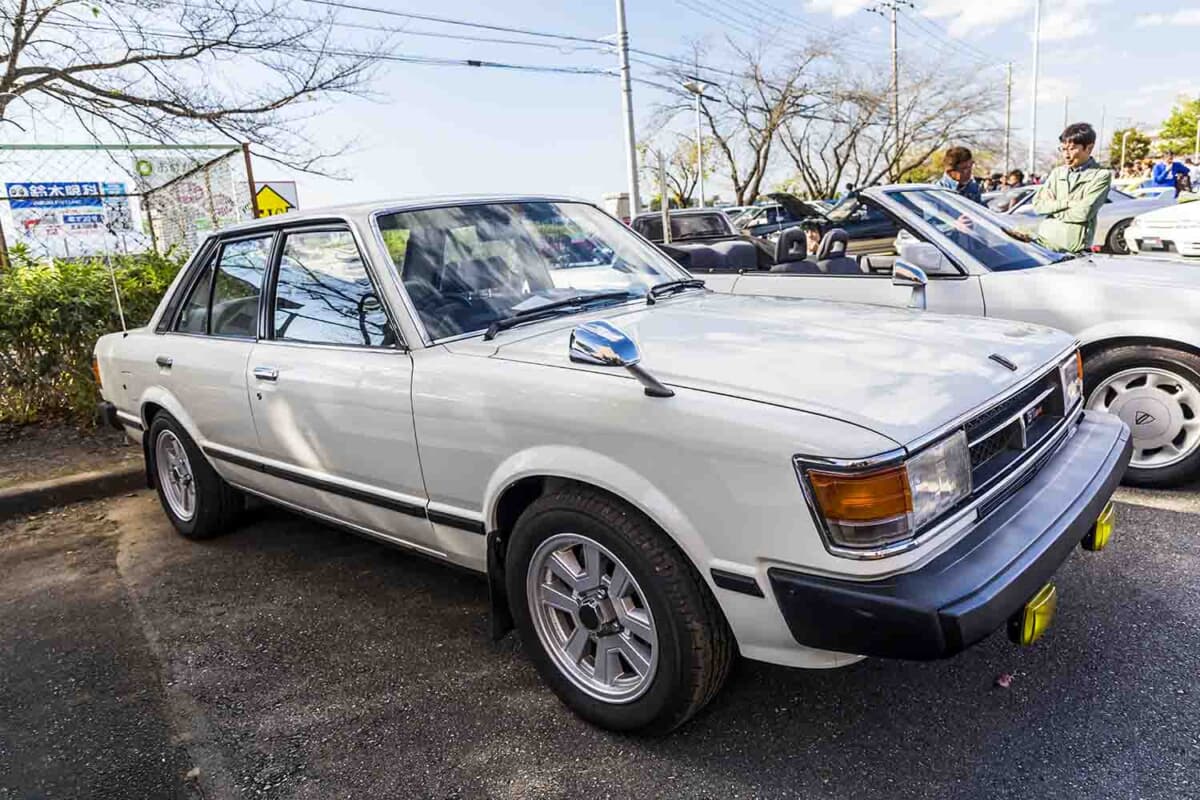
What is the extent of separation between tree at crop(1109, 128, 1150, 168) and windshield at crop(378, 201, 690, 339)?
94.2m

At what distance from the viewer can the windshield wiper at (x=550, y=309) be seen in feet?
9.41

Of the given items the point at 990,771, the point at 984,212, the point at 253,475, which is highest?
the point at 984,212

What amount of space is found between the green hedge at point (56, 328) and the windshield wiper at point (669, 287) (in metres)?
4.87

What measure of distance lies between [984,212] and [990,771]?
12.4 feet

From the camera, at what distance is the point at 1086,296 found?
165 inches

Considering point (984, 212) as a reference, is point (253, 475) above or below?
below

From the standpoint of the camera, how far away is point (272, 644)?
3.25 meters

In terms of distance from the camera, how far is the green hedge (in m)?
6.01

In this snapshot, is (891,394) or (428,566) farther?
(428,566)

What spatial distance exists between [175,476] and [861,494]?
3927 millimetres

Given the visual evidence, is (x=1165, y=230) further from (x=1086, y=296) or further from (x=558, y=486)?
(x=558, y=486)

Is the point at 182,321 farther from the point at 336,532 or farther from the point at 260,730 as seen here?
the point at 260,730

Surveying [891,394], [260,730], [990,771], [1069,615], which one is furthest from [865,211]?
[260,730]

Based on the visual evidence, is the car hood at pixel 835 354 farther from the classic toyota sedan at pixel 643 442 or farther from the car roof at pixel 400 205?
the car roof at pixel 400 205
